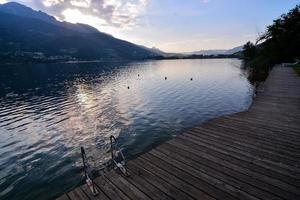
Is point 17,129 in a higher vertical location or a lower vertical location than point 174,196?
lower

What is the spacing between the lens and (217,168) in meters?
8.02

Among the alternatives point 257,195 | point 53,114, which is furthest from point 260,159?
point 53,114

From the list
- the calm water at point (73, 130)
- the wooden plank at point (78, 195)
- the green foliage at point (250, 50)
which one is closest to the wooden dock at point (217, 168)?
the wooden plank at point (78, 195)

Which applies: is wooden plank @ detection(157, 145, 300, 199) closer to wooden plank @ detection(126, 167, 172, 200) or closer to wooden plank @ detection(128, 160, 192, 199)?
wooden plank @ detection(128, 160, 192, 199)

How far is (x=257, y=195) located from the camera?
251 inches

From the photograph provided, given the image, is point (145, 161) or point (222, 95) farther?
point (222, 95)

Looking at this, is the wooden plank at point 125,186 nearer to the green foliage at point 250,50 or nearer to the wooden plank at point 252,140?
the wooden plank at point 252,140

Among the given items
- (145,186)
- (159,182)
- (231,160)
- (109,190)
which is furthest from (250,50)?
(109,190)

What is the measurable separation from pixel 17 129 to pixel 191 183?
20.0m

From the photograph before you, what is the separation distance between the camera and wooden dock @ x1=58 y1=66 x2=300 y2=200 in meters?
6.69

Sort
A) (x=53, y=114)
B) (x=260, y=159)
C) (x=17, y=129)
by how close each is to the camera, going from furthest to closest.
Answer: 1. (x=53, y=114)
2. (x=17, y=129)
3. (x=260, y=159)

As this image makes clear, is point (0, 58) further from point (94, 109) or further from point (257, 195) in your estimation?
point (257, 195)

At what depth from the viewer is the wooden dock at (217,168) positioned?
22.0ft

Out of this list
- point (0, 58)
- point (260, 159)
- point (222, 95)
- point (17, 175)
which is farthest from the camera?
point (0, 58)
